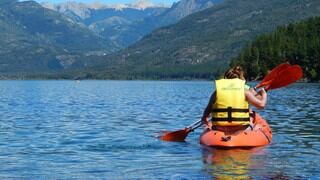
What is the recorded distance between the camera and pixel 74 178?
20.2m

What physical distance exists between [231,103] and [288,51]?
484 feet

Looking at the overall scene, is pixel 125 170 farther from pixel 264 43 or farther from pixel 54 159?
pixel 264 43

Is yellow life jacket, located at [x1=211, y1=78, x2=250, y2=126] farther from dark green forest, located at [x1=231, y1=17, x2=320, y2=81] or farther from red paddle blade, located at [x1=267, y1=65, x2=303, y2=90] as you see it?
dark green forest, located at [x1=231, y1=17, x2=320, y2=81]

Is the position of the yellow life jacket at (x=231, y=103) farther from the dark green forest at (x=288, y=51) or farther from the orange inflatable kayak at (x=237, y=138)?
the dark green forest at (x=288, y=51)

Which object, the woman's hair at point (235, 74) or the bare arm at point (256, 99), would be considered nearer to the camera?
the bare arm at point (256, 99)

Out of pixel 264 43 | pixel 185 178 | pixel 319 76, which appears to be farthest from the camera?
pixel 264 43

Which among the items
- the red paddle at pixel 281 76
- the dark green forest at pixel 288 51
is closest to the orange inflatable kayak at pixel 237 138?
the red paddle at pixel 281 76

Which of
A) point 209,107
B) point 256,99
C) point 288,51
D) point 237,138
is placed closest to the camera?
point 256,99

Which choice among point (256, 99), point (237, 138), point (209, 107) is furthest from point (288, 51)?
point (237, 138)

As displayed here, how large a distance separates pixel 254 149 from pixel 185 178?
7456 millimetres

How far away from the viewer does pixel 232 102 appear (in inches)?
1026

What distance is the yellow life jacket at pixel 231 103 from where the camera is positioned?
84.9 feet

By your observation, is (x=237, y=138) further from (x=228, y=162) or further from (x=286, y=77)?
(x=286, y=77)

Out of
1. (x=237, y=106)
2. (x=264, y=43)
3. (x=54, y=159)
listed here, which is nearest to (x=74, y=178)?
(x=54, y=159)
